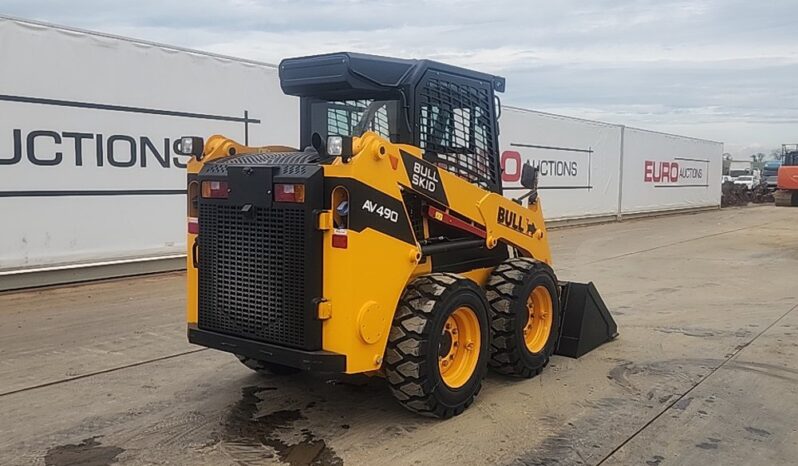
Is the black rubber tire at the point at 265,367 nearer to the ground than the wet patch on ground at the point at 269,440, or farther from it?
farther from it

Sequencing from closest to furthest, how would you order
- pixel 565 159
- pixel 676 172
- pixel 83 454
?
pixel 83 454 < pixel 565 159 < pixel 676 172

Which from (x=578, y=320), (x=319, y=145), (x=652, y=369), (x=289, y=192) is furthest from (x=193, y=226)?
(x=652, y=369)

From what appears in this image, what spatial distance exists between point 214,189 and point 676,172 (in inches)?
1050

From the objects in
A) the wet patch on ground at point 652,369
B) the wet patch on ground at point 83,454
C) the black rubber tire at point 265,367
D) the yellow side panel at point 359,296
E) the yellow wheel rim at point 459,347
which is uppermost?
the yellow side panel at point 359,296

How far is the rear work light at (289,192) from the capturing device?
4.32m

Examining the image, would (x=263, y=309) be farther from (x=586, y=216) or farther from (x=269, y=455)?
(x=586, y=216)

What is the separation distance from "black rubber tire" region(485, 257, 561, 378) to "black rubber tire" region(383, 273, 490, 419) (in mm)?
665

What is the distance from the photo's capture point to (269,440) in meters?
4.50

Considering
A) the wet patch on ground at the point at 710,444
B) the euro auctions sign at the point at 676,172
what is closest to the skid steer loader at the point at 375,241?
the wet patch on ground at the point at 710,444

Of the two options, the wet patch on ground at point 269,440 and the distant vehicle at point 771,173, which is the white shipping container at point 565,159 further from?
the distant vehicle at point 771,173

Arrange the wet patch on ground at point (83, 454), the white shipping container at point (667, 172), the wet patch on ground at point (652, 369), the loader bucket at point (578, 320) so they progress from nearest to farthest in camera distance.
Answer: the wet patch on ground at point (83, 454), the wet patch on ground at point (652, 369), the loader bucket at point (578, 320), the white shipping container at point (667, 172)

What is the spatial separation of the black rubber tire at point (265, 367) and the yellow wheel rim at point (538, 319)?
6.38 feet

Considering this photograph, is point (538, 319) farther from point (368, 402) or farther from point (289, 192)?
point (289, 192)

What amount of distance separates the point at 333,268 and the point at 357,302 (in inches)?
9.9
